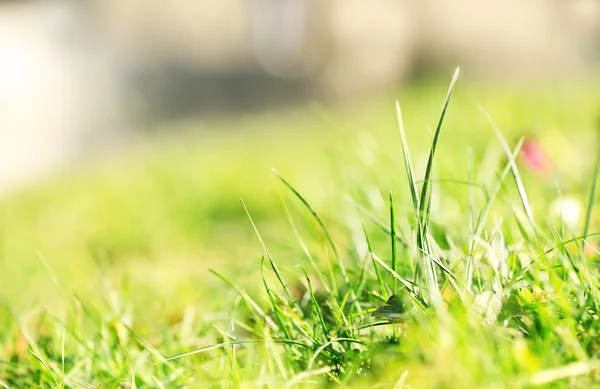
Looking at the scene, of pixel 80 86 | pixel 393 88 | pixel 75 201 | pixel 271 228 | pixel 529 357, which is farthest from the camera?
pixel 393 88

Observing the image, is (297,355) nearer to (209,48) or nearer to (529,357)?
(529,357)

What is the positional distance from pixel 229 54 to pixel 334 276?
7.65 m

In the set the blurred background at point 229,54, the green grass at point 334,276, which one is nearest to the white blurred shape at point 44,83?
the blurred background at point 229,54

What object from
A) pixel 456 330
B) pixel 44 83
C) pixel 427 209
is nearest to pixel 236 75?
pixel 44 83

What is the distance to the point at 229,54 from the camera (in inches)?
337

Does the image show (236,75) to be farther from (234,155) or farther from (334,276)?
(334,276)

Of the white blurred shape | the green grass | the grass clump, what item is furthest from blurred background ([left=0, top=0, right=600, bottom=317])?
the grass clump

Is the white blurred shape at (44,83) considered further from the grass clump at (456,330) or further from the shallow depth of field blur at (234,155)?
the grass clump at (456,330)

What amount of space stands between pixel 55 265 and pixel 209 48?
657 centimetres

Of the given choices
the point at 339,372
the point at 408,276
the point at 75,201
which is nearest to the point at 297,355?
the point at 339,372

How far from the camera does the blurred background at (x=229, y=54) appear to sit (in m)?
7.83

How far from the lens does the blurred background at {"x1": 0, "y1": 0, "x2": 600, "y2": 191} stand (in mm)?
7828

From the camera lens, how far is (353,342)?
0.87m

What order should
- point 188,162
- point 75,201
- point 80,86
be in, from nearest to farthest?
1. point 75,201
2. point 188,162
3. point 80,86
